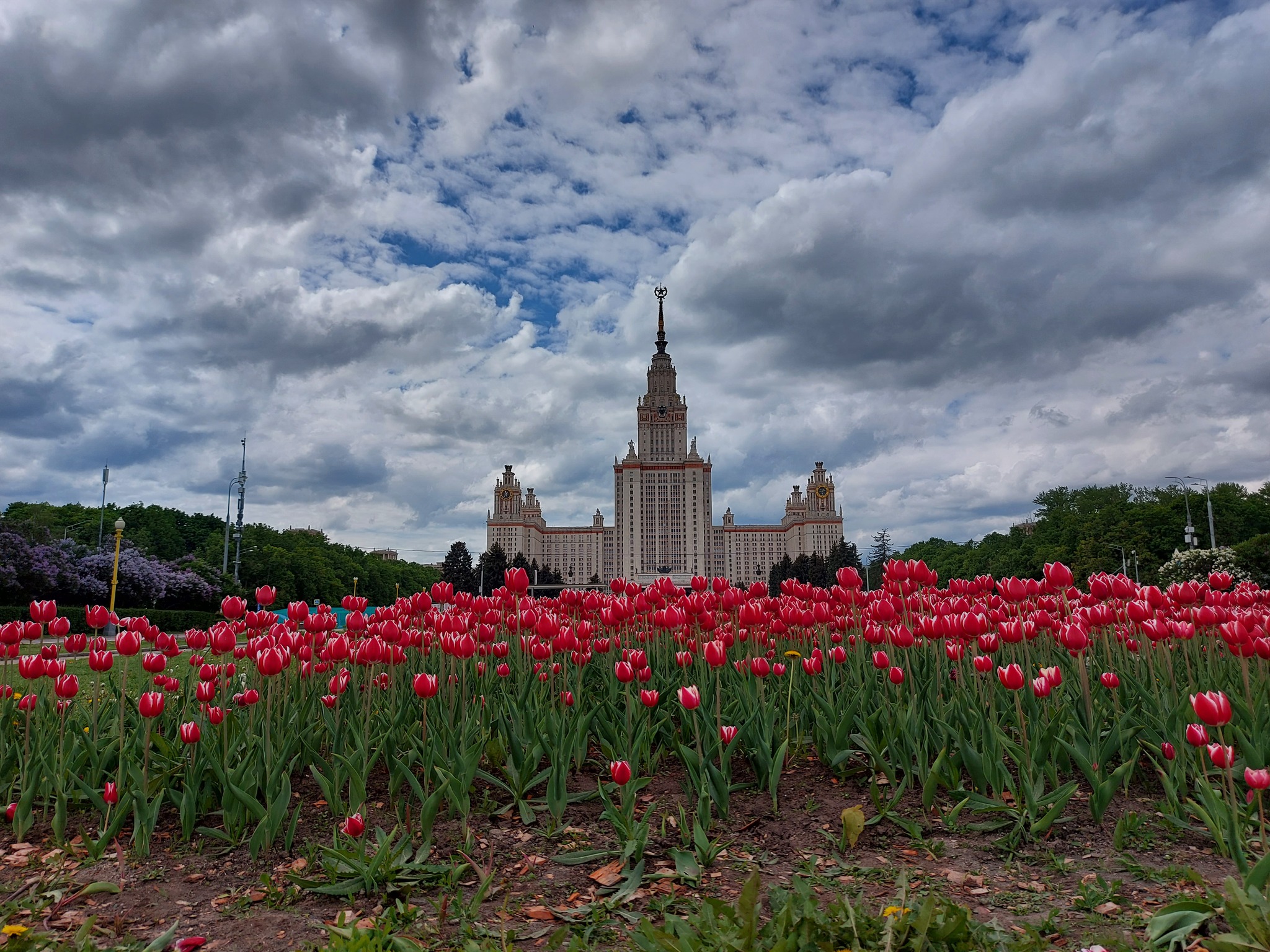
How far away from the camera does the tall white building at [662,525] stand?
15700cm

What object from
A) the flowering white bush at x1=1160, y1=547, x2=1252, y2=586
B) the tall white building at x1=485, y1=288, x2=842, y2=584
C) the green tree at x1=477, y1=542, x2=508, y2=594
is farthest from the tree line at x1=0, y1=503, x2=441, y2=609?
the tall white building at x1=485, y1=288, x2=842, y2=584

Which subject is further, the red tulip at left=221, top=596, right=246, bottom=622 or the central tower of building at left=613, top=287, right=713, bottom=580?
the central tower of building at left=613, top=287, right=713, bottom=580

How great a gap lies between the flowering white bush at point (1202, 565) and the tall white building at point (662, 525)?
118609 millimetres

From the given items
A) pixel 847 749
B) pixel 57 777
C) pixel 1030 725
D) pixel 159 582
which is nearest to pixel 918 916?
pixel 847 749

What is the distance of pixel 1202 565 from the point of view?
30484mm

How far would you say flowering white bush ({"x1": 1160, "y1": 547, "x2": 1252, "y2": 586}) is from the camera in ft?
94.0

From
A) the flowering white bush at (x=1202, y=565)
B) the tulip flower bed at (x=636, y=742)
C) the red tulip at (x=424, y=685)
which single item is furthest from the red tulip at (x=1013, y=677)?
the flowering white bush at (x=1202, y=565)

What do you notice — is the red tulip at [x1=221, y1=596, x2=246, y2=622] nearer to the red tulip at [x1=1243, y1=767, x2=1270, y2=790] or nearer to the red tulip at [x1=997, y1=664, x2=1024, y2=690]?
the red tulip at [x1=997, y1=664, x2=1024, y2=690]

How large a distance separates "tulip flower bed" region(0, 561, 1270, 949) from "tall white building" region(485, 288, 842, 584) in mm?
144700

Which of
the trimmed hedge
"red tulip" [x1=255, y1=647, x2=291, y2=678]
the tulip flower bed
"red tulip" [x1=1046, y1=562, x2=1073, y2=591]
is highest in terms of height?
"red tulip" [x1=1046, y1=562, x2=1073, y2=591]

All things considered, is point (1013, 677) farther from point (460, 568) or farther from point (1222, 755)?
point (460, 568)

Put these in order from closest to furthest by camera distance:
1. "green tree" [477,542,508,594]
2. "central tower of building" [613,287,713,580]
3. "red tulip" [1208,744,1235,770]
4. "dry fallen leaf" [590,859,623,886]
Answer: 1. "red tulip" [1208,744,1235,770]
2. "dry fallen leaf" [590,859,623,886]
3. "green tree" [477,542,508,594]
4. "central tower of building" [613,287,713,580]

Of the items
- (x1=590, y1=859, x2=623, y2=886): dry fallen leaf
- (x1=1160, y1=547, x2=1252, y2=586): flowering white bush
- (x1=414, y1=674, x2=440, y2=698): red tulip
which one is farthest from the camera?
(x1=1160, y1=547, x2=1252, y2=586): flowering white bush

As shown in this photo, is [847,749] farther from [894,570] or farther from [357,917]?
[357,917]
